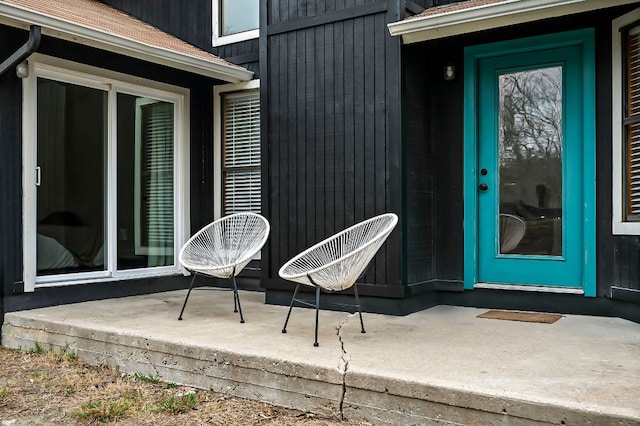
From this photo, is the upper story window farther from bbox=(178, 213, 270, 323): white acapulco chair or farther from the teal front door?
the teal front door

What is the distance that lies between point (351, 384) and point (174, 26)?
181 inches

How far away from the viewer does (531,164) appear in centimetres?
419

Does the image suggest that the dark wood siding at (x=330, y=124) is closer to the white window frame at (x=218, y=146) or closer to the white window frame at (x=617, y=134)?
the white window frame at (x=218, y=146)

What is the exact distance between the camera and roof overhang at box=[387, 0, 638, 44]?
135 inches

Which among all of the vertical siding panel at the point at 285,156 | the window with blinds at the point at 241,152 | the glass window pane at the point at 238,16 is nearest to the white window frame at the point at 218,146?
the window with blinds at the point at 241,152

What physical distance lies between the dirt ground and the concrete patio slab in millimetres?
63

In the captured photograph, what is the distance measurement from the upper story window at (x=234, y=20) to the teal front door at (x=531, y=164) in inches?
84.0

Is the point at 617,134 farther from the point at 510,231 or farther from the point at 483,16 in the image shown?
the point at 483,16

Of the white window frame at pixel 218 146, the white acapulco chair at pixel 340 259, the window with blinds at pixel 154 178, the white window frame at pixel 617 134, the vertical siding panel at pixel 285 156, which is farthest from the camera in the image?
the white window frame at pixel 218 146

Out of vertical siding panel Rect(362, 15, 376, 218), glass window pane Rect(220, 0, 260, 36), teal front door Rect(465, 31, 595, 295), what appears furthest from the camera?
glass window pane Rect(220, 0, 260, 36)

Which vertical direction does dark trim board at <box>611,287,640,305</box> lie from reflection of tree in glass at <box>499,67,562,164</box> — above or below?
below

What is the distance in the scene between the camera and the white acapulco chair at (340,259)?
10.2 ft

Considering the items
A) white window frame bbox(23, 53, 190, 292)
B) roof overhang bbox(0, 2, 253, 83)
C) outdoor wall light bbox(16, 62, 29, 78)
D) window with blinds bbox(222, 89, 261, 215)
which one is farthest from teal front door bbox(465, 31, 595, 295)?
outdoor wall light bbox(16, 62, 29, 78)

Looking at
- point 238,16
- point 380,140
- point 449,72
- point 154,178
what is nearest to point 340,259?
point 380,140
